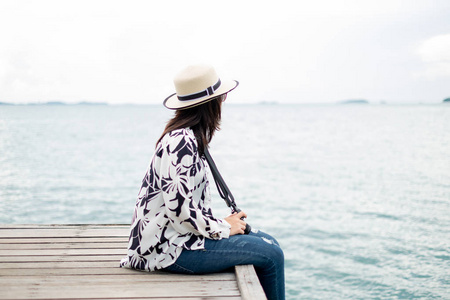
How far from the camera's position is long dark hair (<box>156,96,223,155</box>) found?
2.78 meters

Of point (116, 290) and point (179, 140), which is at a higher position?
point (179, 140)

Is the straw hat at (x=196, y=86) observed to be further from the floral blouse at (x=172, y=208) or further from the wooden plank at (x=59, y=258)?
the wooden plank at (x=59, y=258)

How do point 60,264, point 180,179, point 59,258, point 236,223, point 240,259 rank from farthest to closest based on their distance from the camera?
point 59,258 < point 60,264 < point 236,223 < point 240,259 < point 180,179

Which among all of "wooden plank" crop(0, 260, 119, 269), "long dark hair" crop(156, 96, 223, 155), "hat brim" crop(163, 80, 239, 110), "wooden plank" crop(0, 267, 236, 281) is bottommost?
"wooden plank" crop(0, 260, 119, 269)

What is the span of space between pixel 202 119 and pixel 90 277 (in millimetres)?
1210

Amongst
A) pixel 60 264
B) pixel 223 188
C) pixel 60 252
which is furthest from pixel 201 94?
pixel 60 252

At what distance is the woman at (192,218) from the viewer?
8.71ft

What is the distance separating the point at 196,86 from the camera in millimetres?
2744

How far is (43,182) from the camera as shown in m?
16.8

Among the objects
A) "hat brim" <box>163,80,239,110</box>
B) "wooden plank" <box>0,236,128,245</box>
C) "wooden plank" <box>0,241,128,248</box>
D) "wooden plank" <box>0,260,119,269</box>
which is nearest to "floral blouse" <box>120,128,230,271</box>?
"hat brim" <box>163,80,239,110</box>

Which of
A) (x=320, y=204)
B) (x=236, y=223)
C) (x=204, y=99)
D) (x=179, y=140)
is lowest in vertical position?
(x=320, y=204)

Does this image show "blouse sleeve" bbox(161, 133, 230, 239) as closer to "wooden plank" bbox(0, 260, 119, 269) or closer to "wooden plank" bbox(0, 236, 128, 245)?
"wooden plank" bbox(0, 260, 119, 269)

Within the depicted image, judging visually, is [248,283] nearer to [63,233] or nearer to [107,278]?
[107,278]

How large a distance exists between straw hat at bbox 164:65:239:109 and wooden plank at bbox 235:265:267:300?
104 centimetres
